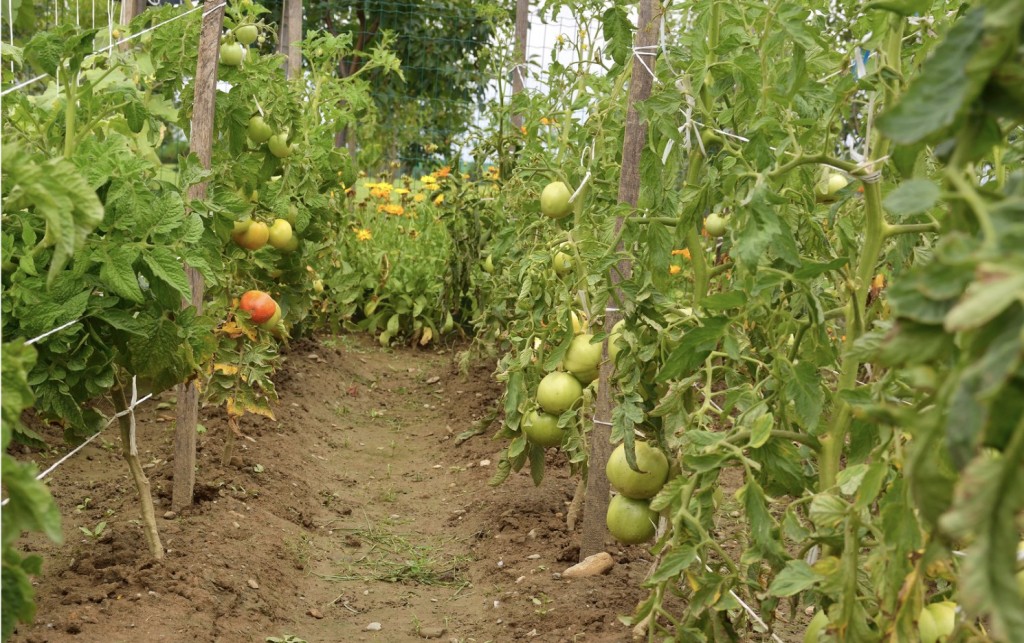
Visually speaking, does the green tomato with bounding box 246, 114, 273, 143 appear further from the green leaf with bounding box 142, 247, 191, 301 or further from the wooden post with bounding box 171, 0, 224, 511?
the green leaf with bounding box 142, 247, 191, 301

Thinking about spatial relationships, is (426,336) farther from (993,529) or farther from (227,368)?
(993,529)

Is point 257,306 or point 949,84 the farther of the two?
point 257,306

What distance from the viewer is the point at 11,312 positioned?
2021 mm

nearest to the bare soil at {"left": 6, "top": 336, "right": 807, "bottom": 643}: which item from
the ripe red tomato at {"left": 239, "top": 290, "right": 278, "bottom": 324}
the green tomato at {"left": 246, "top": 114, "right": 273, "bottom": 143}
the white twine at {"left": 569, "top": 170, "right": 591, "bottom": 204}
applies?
the ripe red tomato at {"left": 239, "top": 290, "right": 278, "bottom": 324}

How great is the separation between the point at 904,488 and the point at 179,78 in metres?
2.66

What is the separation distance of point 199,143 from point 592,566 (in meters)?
1.69

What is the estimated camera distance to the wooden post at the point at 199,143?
3.03 meters

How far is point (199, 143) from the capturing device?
3.06 meters

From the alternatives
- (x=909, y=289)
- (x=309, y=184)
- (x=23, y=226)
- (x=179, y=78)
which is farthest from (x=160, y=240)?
(x=309, y=184)

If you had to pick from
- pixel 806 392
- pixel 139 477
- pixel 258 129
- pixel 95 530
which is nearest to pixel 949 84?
pixel 806 392

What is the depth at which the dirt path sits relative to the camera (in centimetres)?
256

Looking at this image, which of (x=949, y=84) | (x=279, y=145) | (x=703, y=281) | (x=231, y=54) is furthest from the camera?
(x=279, y=145)

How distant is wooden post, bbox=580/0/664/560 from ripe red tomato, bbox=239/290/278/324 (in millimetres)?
1260

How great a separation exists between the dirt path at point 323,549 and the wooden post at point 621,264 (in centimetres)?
18
